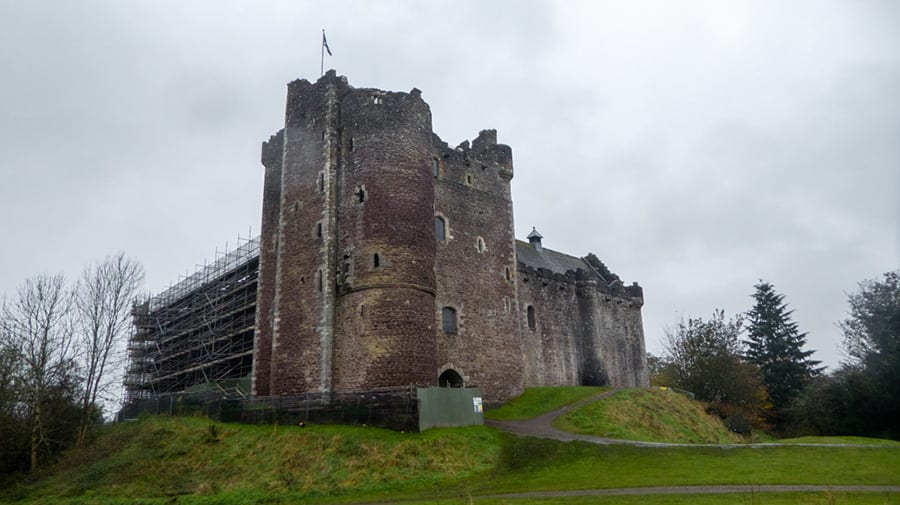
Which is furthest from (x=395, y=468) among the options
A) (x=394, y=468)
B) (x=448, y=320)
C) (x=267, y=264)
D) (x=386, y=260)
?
(x=267, y=264)

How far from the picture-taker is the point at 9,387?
2542 centimetres

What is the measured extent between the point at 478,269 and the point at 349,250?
735 cm

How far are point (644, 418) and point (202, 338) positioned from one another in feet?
80.7

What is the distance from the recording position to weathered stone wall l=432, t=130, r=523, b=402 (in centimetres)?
2948

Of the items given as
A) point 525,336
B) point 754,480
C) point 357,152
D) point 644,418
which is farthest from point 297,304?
point 754,480

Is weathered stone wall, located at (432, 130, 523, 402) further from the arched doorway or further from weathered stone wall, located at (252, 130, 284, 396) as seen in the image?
weathered stone wall, located at (252, 130, 284, 396)

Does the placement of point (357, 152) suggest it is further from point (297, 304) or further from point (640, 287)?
point (640, 287)

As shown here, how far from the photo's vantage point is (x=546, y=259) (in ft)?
140

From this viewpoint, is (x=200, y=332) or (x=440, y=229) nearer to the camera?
(x=440, y=229)

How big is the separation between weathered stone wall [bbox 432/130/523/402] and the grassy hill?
24.5 ft

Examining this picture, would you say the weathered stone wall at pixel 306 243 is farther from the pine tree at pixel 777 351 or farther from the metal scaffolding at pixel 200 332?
the pine tree at pixel 777 351

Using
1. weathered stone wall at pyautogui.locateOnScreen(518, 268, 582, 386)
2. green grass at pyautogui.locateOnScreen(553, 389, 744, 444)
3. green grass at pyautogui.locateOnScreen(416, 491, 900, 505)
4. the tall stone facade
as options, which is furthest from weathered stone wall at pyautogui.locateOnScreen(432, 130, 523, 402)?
green grass at pyautogui.locateOnScreen(416, 491, 900, 505)

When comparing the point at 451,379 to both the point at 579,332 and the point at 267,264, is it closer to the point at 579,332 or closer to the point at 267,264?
the point at 267,264

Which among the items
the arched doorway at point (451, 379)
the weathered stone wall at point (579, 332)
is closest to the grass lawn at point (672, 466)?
the arched doorway at point (451, 379)
